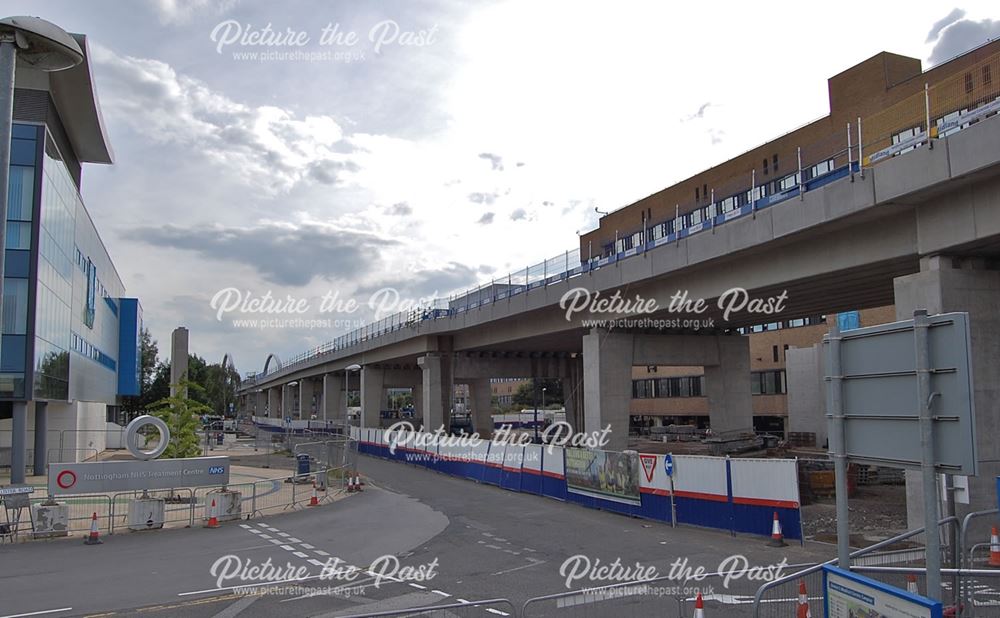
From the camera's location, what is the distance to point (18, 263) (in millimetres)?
33156

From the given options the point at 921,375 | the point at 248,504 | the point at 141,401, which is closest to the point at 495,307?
the point at 248,504

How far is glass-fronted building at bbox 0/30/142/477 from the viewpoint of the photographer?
3284cm

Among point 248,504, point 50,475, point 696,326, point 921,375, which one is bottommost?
point 248,504

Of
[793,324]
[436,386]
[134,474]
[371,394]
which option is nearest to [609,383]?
[436,386]

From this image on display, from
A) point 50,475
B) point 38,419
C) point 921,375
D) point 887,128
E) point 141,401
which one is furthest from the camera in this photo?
point 141,401

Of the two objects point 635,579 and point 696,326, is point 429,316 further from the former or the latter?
point 635,579

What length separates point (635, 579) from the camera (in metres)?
13.1

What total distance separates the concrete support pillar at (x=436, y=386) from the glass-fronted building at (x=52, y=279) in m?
19.1

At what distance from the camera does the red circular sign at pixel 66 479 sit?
20.0 m

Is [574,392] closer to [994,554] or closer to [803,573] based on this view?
[994,554]

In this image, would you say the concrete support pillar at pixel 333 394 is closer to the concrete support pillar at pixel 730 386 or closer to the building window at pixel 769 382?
the building window at pixel 769 382

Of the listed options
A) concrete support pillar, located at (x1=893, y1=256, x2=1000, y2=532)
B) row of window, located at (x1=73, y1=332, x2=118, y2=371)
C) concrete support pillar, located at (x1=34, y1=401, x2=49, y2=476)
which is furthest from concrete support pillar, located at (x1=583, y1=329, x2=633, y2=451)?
row of window, located at (x1=73, y1=332, x2=118, y2=371)

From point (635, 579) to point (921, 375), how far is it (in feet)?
29.8

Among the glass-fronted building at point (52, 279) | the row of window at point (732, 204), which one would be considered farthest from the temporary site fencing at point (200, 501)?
the row of window at point (732, 204)
